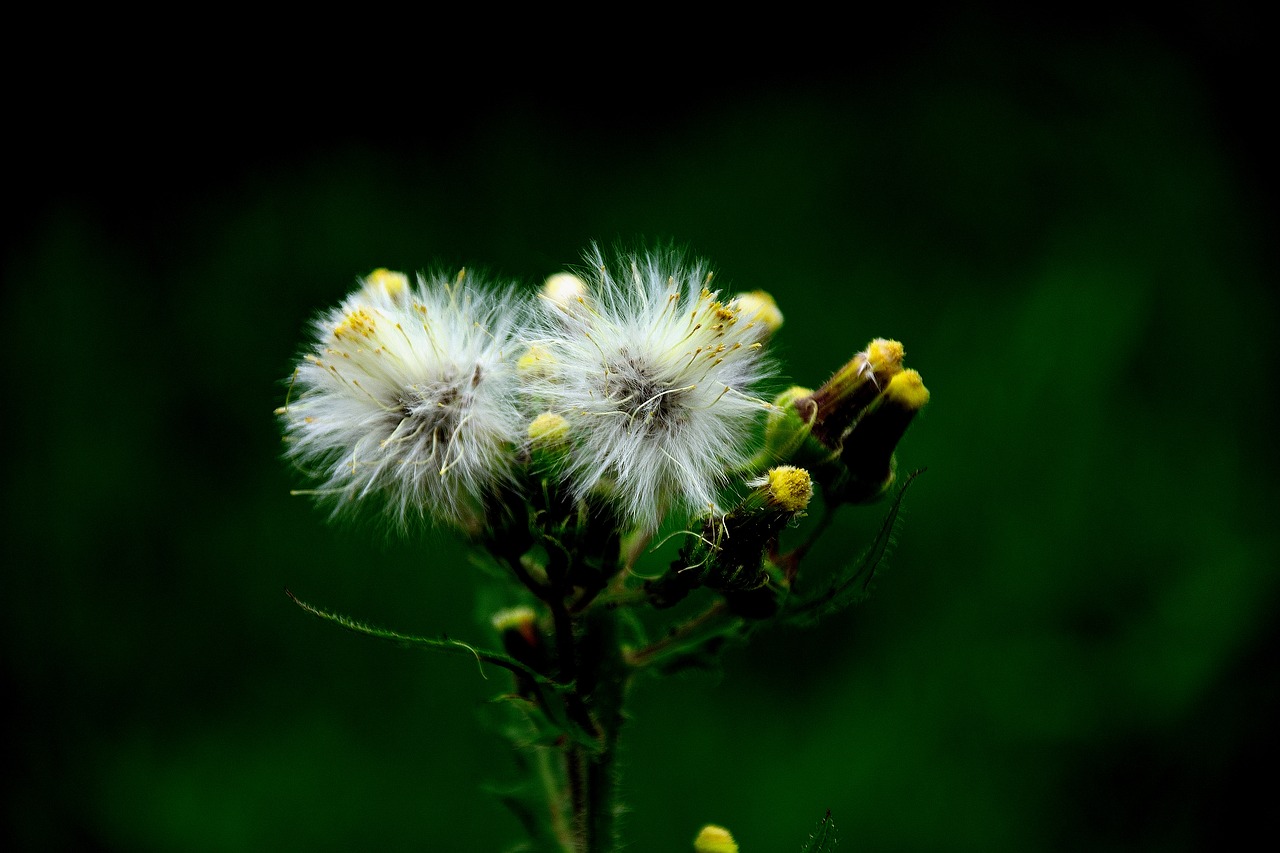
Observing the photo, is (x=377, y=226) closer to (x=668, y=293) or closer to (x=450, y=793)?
(x=450, y=793)

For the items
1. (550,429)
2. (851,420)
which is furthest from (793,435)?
(550,429)

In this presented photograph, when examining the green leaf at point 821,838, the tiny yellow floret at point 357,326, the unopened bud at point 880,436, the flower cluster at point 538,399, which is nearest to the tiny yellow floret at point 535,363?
the flower cluster at point 538,399

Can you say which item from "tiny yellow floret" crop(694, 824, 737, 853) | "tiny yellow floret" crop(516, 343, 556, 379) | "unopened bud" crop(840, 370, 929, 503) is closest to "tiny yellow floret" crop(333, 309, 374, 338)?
"tiny yellow floret" crop(516, 343, 556, 379)

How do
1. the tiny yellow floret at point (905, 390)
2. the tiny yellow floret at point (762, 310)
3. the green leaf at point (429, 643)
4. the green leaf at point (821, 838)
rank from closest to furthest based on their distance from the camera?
the green leaf at point (429, 643), the green leaf at point (821, 838), the tiny yellow floret at point (905, 390), the tiny yellow floret at point (762, 310)

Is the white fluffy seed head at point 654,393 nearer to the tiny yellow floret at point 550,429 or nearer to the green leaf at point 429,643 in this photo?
the tiny yellow floret at point 550,429

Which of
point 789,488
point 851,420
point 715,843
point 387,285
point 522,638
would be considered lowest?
point 715,843

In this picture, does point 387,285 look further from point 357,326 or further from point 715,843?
point 715,843
